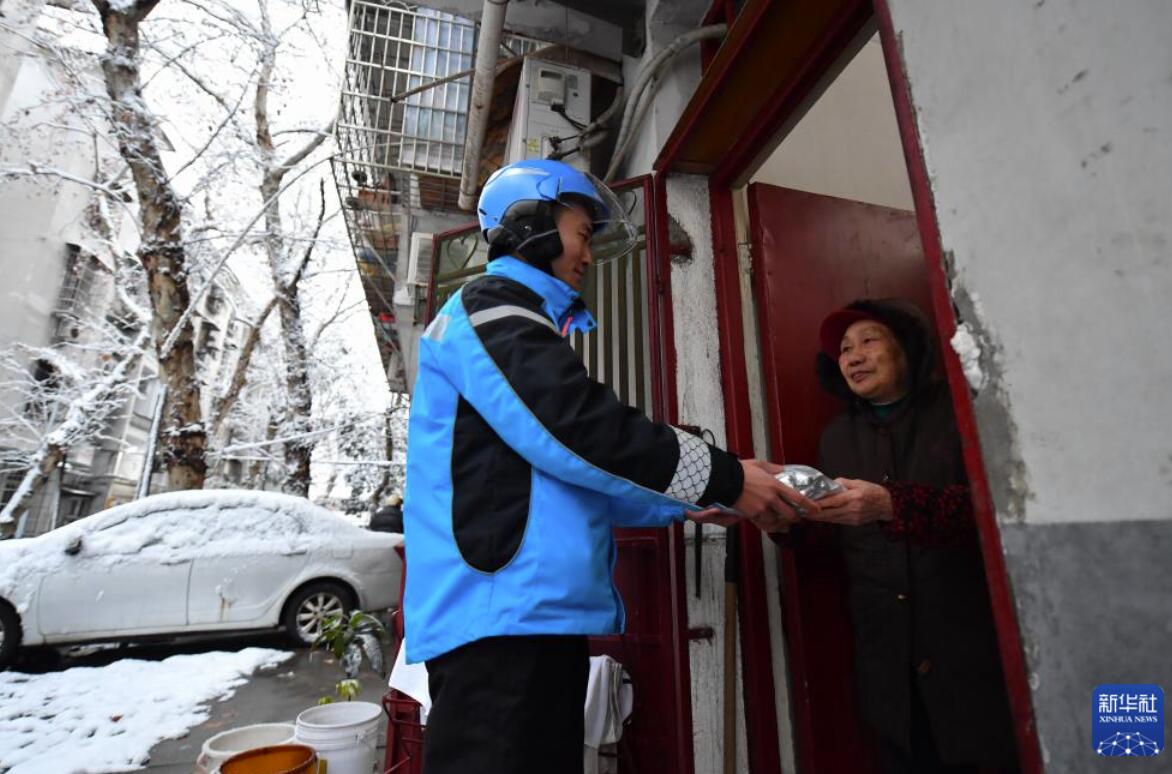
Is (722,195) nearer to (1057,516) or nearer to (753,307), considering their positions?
(753,307)

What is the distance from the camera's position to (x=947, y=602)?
1.68 m

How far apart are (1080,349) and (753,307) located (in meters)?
1.82

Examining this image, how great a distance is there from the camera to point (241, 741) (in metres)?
2.79

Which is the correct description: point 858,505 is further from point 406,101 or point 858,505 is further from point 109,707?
point 109,707

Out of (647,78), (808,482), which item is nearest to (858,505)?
(808,482)

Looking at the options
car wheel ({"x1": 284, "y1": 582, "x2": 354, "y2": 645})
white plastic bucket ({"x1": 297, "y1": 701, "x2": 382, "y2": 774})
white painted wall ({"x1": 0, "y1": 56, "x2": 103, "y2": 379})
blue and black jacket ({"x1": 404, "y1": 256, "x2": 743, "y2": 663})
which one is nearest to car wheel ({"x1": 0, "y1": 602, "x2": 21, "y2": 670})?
car wheel ({"x1": 284, "y1": 582, "x2": 354, "y2": 645})

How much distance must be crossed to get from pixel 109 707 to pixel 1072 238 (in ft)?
22.1

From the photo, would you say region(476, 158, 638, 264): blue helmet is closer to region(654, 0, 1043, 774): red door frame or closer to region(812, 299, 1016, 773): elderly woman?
region(654, 0, 1043, 774): red door frame

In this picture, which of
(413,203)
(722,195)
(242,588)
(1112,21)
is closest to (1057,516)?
(1112,21)

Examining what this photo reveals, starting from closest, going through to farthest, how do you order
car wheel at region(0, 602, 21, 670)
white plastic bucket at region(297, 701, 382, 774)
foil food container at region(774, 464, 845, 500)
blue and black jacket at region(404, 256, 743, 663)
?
blue and black jacket at region(404, 256, 743, 663) → foil food container at region(774, 464, 845, 500) → white plastic bucket at region(297, 701, 382, 774) → car wheel at region(0, 602, 21, 670)

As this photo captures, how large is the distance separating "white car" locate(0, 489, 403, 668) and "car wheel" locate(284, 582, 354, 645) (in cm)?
1

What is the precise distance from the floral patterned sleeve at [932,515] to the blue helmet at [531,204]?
1.22m

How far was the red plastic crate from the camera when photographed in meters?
2.66

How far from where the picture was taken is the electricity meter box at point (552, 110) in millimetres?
4000
